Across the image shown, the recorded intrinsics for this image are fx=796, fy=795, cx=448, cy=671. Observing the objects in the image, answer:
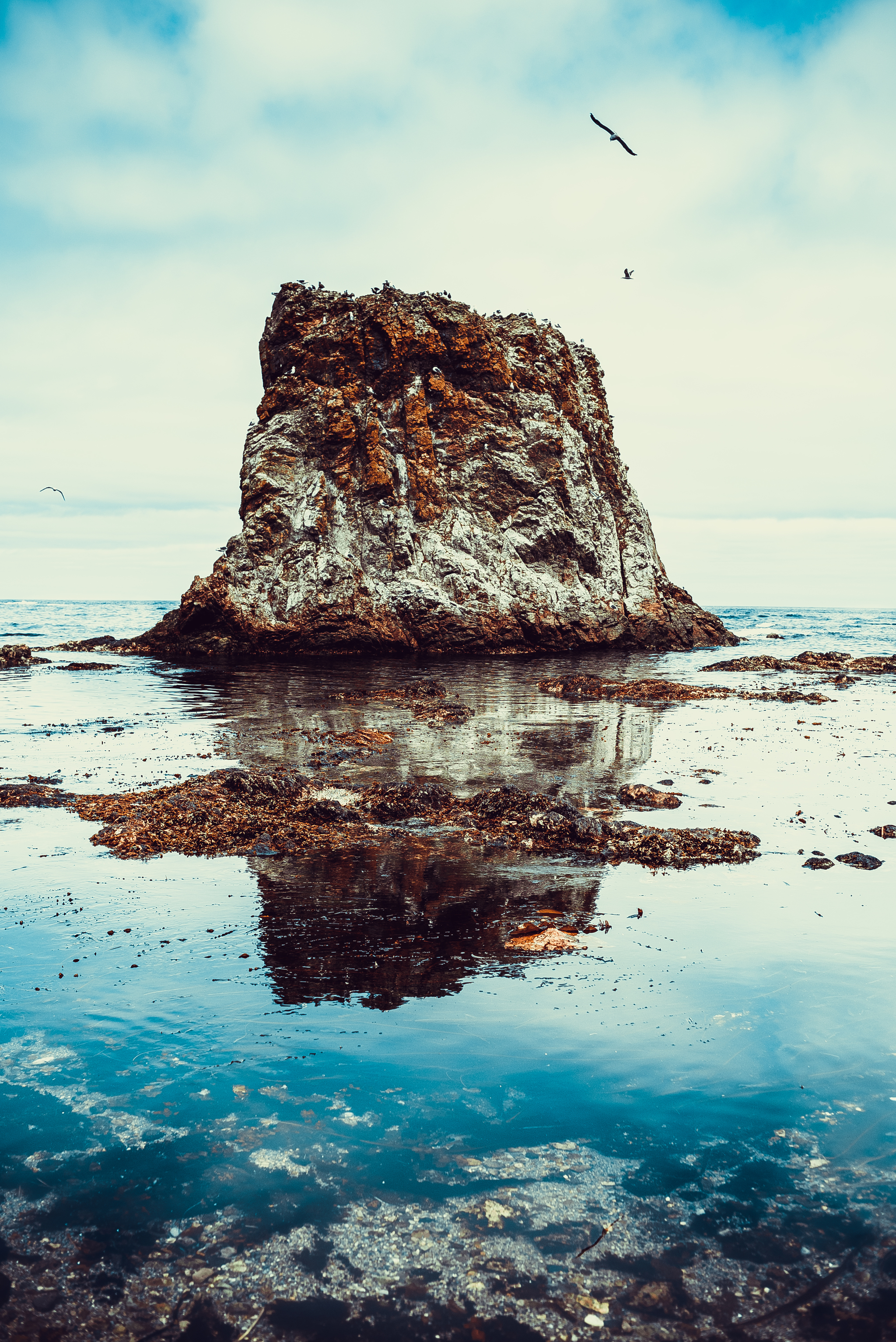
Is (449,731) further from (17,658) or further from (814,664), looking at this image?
(17,658)

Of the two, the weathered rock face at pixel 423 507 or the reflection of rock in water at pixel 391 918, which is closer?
the reflection of rock in water at pixel 391 918

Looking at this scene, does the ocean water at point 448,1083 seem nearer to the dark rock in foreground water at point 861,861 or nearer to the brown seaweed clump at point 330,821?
the dark rock in foreground water at point 861,861

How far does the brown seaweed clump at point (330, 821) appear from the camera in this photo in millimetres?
9414

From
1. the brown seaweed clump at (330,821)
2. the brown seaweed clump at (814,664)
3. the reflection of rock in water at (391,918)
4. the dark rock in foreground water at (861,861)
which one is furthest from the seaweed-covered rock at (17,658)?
the dark rock in foreground water at (861,861)

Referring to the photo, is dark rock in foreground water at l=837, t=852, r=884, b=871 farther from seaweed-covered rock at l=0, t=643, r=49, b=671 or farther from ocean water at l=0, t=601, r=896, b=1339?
seaweed-covered rock at l=0, t=643, r=49, b=671

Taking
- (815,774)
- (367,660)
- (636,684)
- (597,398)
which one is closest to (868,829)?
(815,774)

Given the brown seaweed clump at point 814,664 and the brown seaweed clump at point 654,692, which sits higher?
the brown seaweed clump at point 814,664

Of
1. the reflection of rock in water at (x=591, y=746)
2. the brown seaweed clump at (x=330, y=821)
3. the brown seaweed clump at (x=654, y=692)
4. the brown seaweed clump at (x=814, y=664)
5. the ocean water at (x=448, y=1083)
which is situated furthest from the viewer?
the brown seaweed clump at (x=814, y=664)

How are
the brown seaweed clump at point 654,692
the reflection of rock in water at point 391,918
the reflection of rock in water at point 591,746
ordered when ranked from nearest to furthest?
1. the reflection of rock in water at point 391,918
2. the reflection of rock in water at point 591,746
3. the brown seaweed clump at point 654,692

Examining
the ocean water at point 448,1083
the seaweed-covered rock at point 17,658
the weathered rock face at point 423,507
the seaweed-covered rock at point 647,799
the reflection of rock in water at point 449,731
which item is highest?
the weathered rock face at point 423,507

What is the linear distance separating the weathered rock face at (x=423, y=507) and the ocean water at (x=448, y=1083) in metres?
31.6

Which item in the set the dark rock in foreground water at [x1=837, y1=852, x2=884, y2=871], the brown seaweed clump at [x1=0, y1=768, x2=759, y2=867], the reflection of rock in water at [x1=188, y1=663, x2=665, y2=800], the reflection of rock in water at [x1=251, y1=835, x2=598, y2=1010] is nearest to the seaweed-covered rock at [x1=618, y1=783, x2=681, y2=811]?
the reflection of rock in water at [x1=188, y1=663, x2=665, y2=800]

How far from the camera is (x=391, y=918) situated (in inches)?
288

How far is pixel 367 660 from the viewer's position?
36562 millimetres
